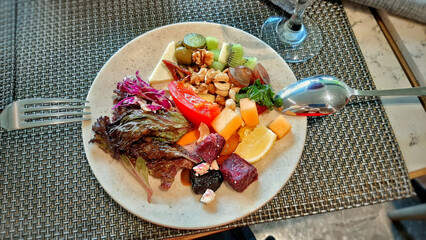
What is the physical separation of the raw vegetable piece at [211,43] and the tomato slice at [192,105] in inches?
12.4

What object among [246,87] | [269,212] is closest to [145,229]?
[269,212]

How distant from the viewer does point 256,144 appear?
63.5 inches

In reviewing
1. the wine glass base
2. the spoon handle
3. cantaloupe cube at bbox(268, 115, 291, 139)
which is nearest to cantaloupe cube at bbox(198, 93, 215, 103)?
cantaloupe cube at bbox(268, 115, 291, 139)

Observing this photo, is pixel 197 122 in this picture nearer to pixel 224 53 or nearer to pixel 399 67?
pixel 224 53

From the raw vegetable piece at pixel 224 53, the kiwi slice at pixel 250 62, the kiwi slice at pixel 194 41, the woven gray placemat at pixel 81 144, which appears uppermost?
the kiwi slice at pixel 194 41

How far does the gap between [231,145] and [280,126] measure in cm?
28

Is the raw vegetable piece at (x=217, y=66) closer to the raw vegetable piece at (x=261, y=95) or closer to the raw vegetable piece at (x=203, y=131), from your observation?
the raw vegetable piece at (x=261, y=95)

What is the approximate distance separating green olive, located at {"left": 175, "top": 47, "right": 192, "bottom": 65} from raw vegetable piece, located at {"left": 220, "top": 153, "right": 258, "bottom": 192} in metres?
0.62

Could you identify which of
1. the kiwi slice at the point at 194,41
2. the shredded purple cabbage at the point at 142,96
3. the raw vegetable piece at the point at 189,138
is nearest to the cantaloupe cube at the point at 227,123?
the raw vegetable piece at the point at 189,138

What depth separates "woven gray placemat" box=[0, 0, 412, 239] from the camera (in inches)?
65.0

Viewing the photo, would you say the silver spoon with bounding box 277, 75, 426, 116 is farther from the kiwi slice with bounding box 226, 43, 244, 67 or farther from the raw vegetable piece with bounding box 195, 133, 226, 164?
the raw vegetable piece with bounding box 195, 133, 226, 164

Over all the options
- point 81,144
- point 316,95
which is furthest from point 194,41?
point 81,144

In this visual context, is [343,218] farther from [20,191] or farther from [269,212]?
[20,191]

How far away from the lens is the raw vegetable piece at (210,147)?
1531 millimetres
